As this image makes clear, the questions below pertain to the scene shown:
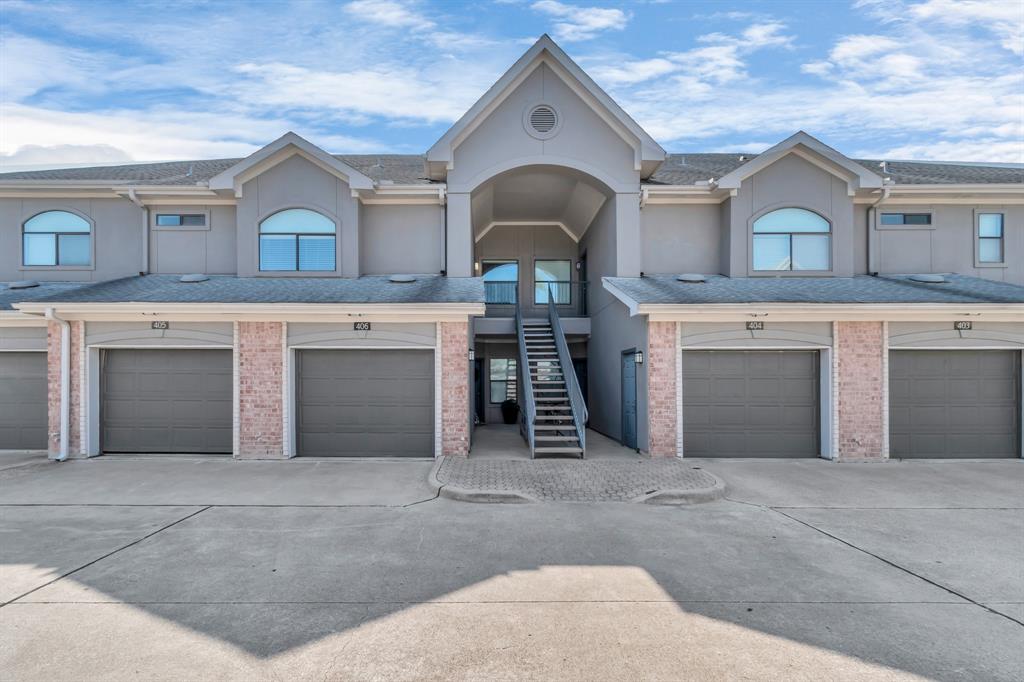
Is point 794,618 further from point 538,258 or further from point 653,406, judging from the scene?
point 538,258

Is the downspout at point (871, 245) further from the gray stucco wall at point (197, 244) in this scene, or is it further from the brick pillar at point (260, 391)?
the gray stucco wall at point (197, 244)

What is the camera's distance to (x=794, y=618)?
4637mm

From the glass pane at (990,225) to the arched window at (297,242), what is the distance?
1742cm

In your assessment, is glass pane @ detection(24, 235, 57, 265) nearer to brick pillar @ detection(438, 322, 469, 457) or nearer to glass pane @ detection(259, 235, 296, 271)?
glass pane @ detection(259, 235, 296, 271)

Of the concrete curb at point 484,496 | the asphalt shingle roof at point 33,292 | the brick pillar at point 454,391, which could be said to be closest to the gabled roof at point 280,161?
the asphalt shingle roof at point 33,292

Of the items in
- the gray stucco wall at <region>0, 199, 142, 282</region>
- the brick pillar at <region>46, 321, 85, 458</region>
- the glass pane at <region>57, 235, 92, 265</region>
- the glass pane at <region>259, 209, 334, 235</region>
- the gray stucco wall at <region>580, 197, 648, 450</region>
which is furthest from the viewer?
the glass pane at <region>57, 235, 92, 265</region>

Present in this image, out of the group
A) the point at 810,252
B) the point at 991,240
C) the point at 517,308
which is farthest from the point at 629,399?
the point at 991,240

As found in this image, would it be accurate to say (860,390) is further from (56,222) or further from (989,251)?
(56,222)

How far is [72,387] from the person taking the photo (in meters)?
11.3

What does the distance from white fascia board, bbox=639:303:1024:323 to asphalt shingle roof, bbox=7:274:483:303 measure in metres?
4.39

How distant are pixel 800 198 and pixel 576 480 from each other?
964 centimetres

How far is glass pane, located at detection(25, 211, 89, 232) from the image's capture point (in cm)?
1380

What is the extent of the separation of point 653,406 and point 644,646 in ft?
24.5

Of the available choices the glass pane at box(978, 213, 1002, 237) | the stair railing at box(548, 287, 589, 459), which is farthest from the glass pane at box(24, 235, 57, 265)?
the glass pane at box(978, 213, 1002, 237)
